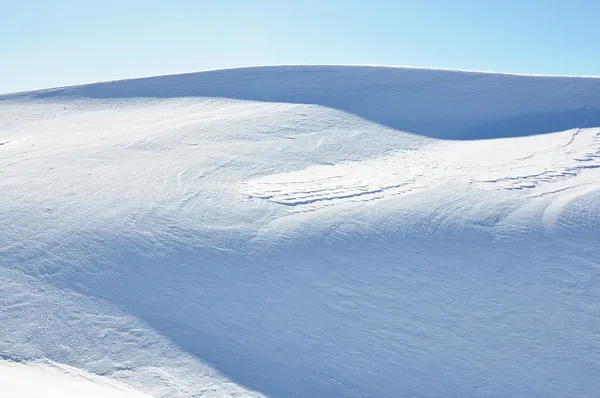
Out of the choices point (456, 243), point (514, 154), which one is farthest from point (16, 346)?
point (514, 154)

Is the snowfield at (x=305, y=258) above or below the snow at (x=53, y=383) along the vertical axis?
above

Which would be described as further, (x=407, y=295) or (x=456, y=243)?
(x=456, y=243)

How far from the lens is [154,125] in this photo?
718 cm

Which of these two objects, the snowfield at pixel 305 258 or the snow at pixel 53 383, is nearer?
the snow at pixel 53 383

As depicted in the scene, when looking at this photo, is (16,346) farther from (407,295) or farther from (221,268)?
(407,295)

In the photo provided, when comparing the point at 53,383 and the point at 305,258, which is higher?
the point at 305,258

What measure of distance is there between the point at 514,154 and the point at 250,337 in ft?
12.8

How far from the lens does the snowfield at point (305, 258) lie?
3182 mm

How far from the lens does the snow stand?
275 cm

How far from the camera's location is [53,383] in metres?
2.87

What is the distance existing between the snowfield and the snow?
0.07 ft

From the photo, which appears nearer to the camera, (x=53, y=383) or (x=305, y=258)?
(x=53, y=383)

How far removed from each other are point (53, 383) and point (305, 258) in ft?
5.81

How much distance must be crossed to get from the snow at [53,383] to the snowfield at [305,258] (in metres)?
0.02
